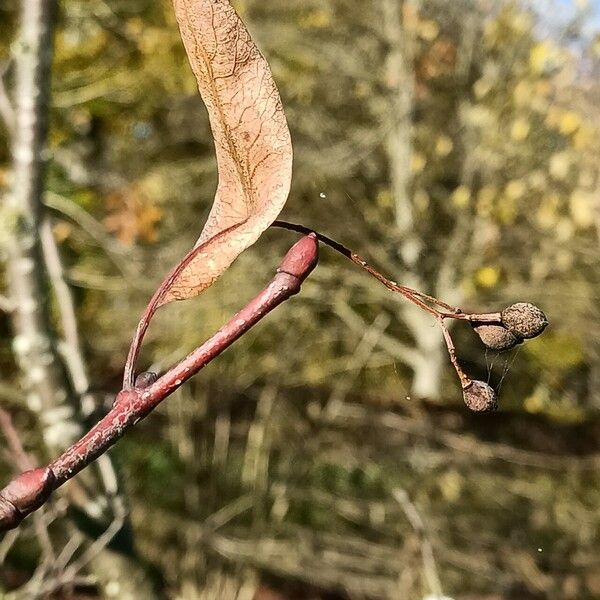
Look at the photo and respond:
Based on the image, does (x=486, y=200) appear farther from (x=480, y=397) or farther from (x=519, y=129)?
(x=480, y=397)

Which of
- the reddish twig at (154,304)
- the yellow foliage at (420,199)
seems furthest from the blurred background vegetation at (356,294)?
the reddish twig at (154,304)

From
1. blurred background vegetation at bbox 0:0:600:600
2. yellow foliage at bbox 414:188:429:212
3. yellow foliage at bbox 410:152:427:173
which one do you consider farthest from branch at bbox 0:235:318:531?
yellow foliage at bbox 414:188:429:212

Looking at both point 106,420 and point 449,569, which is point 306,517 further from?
point 106,420

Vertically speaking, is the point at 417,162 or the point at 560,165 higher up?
the point at 560,165

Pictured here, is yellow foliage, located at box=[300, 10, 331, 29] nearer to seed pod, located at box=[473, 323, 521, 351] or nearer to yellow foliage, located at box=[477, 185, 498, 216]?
yellow foliage, located at box=[477, 185, 498, 216]

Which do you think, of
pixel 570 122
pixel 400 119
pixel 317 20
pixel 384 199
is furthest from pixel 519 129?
pixel 317 20

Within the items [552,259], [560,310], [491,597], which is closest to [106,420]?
[491,597]
